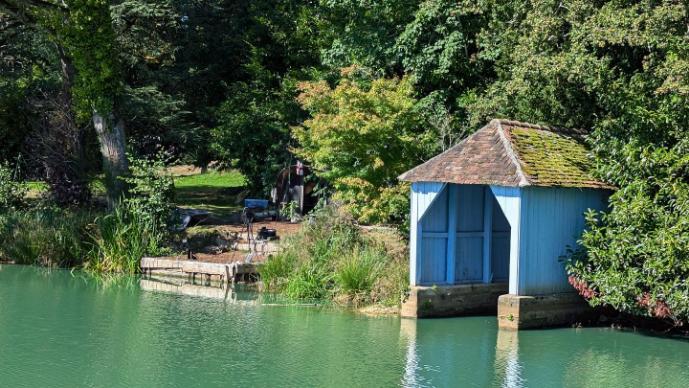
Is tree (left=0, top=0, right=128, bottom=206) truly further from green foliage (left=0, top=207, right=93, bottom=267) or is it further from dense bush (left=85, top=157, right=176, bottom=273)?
green foliage (left=0, top=207, right=93, bottom=267)

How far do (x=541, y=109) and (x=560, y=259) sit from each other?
4.34 meters

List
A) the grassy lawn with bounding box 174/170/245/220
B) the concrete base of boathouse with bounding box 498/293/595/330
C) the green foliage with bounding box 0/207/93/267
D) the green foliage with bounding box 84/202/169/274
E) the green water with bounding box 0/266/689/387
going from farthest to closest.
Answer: the grassy lawn with bounding box 174/170/245/220, the green foliage with bounding box 0/207/93/267, the green foliage with bounding box 84/202/169/274, the concrete base of boathouse with bounding box 498/293/595/330, the green water with bounding box 0/266/689/387

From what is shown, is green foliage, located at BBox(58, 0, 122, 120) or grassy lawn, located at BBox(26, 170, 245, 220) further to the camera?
grassy lawn, located at BBox(26, 170, 245, 220)

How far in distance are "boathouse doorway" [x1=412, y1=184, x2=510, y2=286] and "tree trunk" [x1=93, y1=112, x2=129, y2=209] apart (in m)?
11.1

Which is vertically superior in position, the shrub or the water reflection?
the shrub

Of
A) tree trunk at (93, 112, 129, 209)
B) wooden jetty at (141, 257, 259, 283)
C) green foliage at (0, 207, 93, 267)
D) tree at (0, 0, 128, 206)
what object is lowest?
wooden jetty at (141, 257, 259, 283)

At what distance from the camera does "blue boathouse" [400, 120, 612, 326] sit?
52.9ft

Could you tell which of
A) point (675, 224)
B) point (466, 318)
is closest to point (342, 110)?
point (466, 318)

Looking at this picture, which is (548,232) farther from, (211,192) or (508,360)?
(211,192)

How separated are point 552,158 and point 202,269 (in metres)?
8.73

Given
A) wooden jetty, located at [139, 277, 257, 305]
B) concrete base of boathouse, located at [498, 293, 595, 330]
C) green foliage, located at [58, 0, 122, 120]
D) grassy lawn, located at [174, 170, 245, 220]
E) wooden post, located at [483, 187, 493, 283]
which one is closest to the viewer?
concrete base of boathouse, located at [498, 293, 595, 330]

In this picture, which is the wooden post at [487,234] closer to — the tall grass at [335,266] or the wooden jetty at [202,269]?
the tall grass at [335,266]

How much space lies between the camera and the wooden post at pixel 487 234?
18.4 metres

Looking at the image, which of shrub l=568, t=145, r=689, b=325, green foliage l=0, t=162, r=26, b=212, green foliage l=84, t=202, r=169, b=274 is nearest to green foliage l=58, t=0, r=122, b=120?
green foliage l=0, t=162, r=26, b=212
